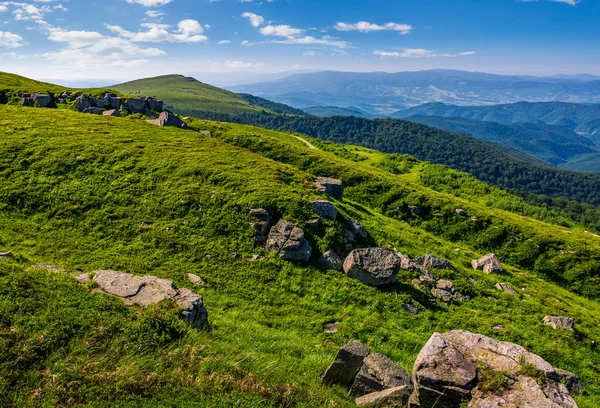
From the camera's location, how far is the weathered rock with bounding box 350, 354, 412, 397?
9688mm

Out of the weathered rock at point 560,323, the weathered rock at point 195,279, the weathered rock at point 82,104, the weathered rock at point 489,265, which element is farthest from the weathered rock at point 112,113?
the weathered rock at point 560,323

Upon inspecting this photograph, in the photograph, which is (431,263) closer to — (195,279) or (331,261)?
(331,261)

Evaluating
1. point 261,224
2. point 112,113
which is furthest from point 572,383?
point 112,113

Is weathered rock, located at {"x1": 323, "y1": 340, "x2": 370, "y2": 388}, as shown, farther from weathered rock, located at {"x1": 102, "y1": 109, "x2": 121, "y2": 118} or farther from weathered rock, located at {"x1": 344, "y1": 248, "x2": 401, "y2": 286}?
weathered rock, located at {"x1": 102, "y1": 109, "x2": 121, "y2": 118}

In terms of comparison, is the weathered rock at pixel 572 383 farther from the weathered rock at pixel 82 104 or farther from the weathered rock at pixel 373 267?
the weathered rock at pixel 82 104

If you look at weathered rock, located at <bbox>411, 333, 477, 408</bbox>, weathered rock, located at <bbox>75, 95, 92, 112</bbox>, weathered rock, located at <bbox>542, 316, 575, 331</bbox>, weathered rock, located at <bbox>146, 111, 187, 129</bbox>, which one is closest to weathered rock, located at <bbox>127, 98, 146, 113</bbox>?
weathered rock, located at <bbox>75, 95, 92, 112</bbox>

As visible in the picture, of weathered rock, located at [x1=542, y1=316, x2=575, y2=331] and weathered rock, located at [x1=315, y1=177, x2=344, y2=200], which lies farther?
weathered rock, located at [x1=315, y1=177, x2=344, y2=200]

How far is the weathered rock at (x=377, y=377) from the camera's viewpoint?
9688 millimetres

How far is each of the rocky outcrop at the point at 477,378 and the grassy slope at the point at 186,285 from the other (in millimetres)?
2857

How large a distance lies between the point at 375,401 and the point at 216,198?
60.7 ft

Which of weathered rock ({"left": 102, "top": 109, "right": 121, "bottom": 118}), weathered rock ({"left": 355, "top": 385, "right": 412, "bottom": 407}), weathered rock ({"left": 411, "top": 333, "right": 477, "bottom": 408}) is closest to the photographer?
weathered rock ({"left": 411, "top": 333, "right": 477, "bottom": 408})

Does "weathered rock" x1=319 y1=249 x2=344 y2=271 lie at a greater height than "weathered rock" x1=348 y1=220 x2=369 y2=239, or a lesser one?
lesser

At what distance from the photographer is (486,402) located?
8.34m

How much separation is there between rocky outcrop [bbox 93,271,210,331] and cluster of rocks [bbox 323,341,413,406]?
492 cm
